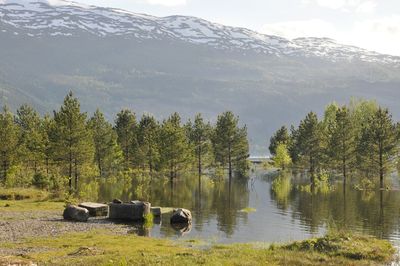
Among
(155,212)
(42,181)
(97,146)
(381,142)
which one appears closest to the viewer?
(155,212)

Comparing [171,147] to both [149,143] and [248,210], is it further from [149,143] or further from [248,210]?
[248,210]

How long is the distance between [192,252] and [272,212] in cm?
3107

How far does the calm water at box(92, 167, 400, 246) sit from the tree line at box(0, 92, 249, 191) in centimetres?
994

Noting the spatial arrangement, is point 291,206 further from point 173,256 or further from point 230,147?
point 230,147

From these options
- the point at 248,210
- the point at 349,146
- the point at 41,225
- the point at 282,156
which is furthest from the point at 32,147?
the point at 282,156

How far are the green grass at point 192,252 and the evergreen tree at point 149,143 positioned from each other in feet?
253

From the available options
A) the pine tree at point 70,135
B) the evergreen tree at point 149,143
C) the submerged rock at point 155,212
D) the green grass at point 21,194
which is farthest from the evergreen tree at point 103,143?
the submerged rock at point 155,212

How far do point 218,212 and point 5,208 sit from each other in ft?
82.0

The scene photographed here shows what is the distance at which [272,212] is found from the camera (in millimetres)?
62156

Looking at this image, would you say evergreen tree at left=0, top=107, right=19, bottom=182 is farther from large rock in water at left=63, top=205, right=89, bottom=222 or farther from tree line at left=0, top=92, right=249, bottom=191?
large rock in water at left=63, top=205, right=89, bottom=222

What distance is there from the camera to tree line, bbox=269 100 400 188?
104 meters

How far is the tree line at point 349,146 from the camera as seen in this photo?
104m

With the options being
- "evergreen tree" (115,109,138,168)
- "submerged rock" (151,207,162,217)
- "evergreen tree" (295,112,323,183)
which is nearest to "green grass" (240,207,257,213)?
"submerged rock" (151,207,162,217)

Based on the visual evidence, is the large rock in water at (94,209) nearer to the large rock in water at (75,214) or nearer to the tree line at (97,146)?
the large rock in water at (75,214)
